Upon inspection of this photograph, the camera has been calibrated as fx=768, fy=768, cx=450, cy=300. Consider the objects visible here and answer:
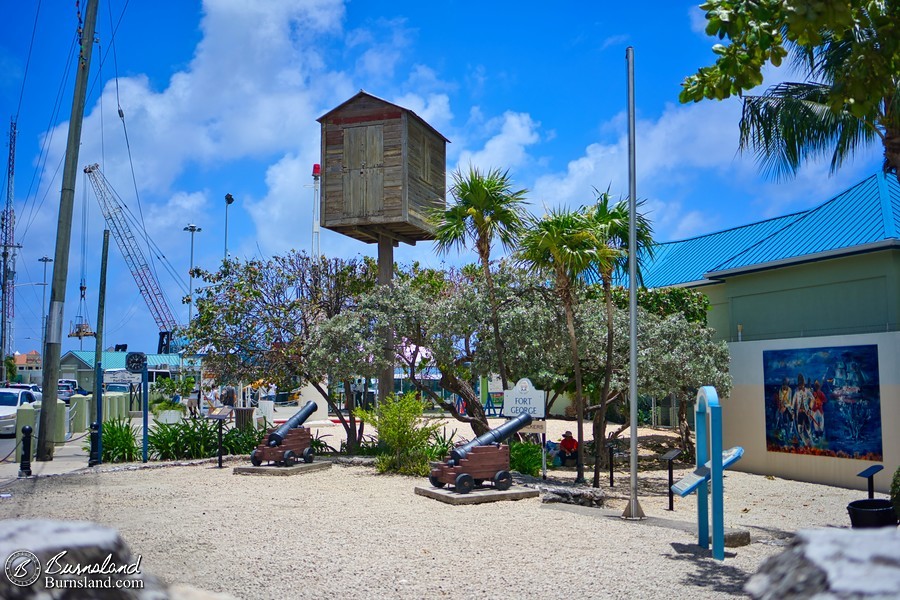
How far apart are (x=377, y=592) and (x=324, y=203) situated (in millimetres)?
12753

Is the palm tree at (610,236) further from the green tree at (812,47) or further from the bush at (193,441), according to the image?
the bush at (193,441)

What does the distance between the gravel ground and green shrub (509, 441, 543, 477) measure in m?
2.60

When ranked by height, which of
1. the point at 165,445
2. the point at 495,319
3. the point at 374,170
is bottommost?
the point at 165,445

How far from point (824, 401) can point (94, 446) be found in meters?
15.1

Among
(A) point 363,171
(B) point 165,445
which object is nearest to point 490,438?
(A) point 363,171

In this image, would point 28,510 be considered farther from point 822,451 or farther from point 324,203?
point 822,451

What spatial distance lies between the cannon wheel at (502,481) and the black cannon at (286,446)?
190 inches

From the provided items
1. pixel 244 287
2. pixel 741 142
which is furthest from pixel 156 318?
pixel 741 142

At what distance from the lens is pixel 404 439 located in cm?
1485

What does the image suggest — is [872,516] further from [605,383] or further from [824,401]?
[824,401]

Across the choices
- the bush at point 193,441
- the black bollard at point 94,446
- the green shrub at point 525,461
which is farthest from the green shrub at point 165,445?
the green shrub at point 525,461

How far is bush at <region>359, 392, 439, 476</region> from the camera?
14.7 meters

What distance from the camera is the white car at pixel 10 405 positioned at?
80.3ft

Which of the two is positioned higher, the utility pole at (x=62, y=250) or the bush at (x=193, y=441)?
the utility pole at (x=62, y=250)
